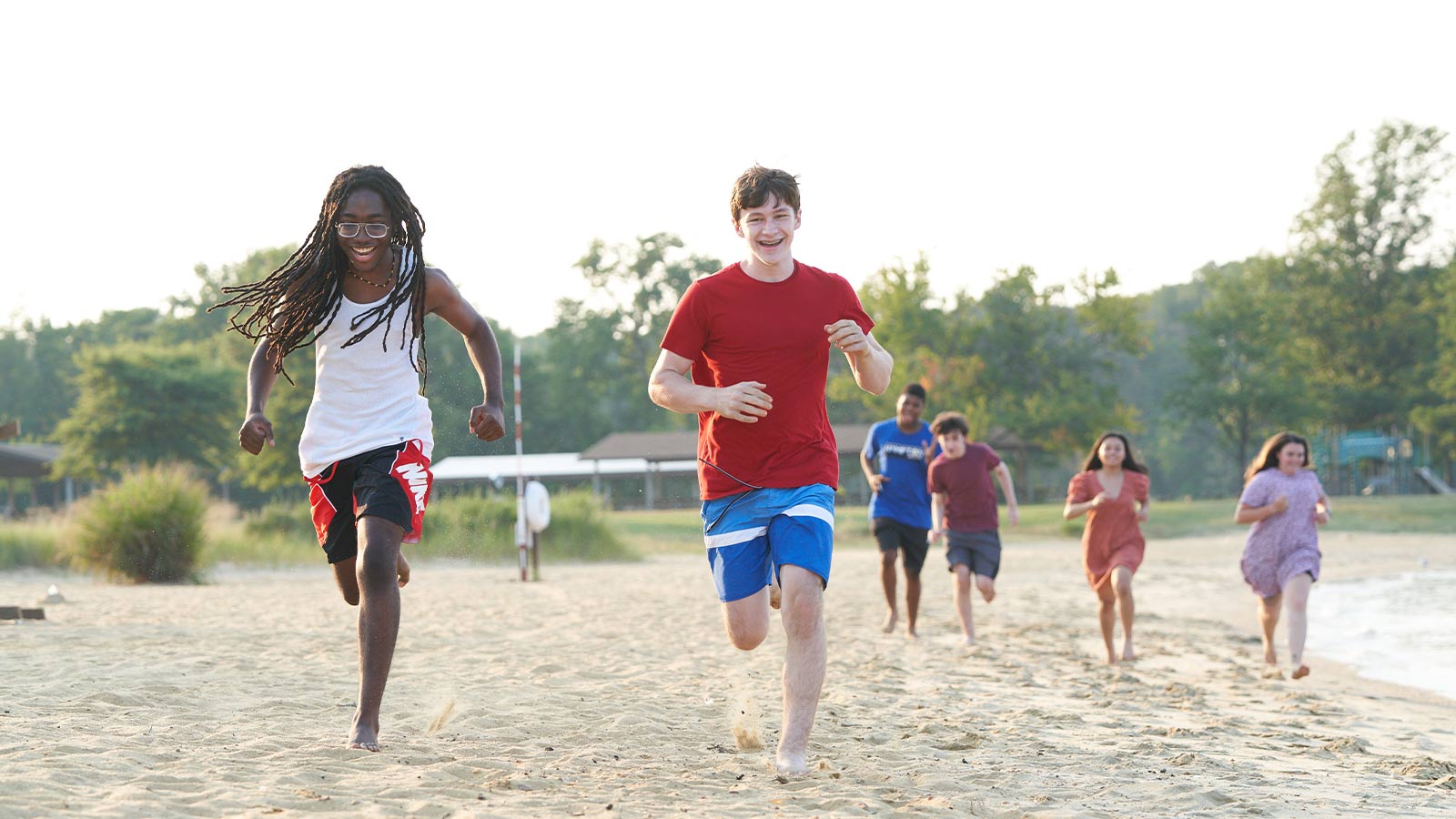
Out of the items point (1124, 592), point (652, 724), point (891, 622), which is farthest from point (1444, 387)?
point (652, 724)

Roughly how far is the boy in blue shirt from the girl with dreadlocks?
5848 mm

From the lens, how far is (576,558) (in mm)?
24422

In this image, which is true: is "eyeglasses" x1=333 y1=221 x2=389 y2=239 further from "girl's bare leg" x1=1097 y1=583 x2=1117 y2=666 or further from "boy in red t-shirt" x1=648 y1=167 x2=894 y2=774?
"girl's bare leg" x1=1097 y1=583 x2=1117 y2=666

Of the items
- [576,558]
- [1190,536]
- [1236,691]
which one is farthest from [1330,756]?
[1190,536]

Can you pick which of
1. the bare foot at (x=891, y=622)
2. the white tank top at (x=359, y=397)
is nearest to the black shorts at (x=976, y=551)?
the bare foot at (x=891, y=622)

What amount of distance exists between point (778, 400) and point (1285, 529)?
5769mm

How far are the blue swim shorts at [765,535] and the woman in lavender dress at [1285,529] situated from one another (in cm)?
536

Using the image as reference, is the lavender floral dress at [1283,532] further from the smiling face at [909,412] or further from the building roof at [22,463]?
the building roof at [22,463]

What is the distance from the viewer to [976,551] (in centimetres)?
1037

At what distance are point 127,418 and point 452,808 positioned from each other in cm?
4678

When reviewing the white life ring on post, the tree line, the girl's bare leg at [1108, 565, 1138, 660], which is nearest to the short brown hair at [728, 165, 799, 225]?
the girl's bare leg at [1108, 565, 1138, 660]

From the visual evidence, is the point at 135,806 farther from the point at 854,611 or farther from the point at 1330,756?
the point at 854,611

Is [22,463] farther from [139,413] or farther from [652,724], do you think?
[652,724]

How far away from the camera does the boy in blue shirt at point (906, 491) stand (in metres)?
10.6
